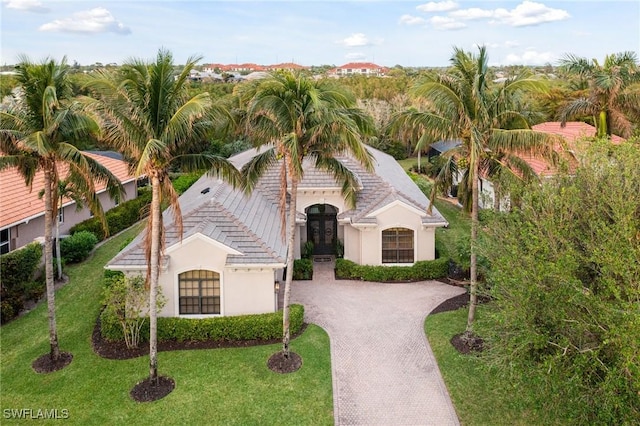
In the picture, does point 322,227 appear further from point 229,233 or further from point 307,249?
point 229,233

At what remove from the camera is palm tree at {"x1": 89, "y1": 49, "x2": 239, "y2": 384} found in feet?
43.6

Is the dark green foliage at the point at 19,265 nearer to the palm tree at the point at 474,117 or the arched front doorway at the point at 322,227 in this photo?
the arched front doorway at the point at 322,227

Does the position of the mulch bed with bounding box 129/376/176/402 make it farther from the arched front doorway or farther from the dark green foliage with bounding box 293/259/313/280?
the arched front doorway

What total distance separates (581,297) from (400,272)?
1391cm

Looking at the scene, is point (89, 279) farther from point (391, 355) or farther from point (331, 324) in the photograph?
point (391, 355)

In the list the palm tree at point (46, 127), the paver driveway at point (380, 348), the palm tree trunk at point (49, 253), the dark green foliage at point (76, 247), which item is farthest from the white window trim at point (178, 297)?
the dark green foliage at point (76, 247)

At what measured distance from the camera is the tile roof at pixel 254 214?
1784 cm

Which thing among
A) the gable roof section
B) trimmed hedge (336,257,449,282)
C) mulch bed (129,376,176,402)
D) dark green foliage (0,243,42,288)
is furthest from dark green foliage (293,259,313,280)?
dark green foliage (0,243,42,288)

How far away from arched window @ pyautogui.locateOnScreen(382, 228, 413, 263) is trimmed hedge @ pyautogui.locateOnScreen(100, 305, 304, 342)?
27.3 ft

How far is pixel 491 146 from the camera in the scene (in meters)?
16.1

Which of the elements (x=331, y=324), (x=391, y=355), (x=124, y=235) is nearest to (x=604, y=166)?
(x=391, y=355)

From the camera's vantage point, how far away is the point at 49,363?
52.7 ft

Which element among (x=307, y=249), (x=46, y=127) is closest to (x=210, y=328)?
(x=46, y=127)

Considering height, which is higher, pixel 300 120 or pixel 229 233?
pixel 300 120
